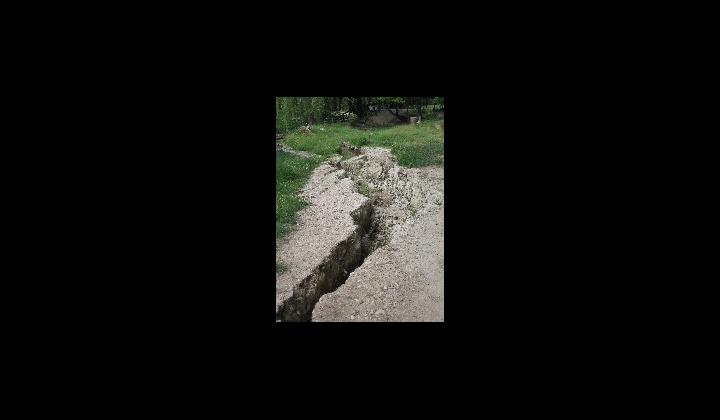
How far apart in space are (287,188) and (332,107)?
0.85 m

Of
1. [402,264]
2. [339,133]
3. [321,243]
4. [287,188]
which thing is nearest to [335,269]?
[321,243]

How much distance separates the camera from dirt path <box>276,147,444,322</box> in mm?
3072

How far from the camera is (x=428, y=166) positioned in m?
3.50

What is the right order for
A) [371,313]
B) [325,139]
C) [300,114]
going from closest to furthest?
[371,313]
[300,114]
[325,139]

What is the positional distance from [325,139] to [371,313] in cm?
186

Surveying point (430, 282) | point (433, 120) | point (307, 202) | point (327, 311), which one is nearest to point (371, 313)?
point (327, 311)

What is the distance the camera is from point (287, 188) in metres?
3.42

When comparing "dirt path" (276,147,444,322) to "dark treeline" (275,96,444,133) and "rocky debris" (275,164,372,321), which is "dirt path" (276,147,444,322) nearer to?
"rocky debris" (275,164,372,321)

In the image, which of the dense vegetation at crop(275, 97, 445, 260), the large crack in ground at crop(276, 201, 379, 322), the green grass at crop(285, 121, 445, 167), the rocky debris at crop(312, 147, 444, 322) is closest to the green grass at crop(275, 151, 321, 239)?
the dense vegetation at crop(275, 97, 445, 260)

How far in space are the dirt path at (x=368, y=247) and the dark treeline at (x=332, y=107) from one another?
571 millimetres

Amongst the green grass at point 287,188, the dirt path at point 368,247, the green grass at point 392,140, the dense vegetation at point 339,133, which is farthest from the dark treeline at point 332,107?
the dirt path at point 368,247

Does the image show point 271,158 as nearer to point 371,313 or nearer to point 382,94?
point 382,94

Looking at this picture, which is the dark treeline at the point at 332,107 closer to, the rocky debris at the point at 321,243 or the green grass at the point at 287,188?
the green grass at the point at 287,188

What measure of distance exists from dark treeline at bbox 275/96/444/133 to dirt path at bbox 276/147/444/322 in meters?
0.57
